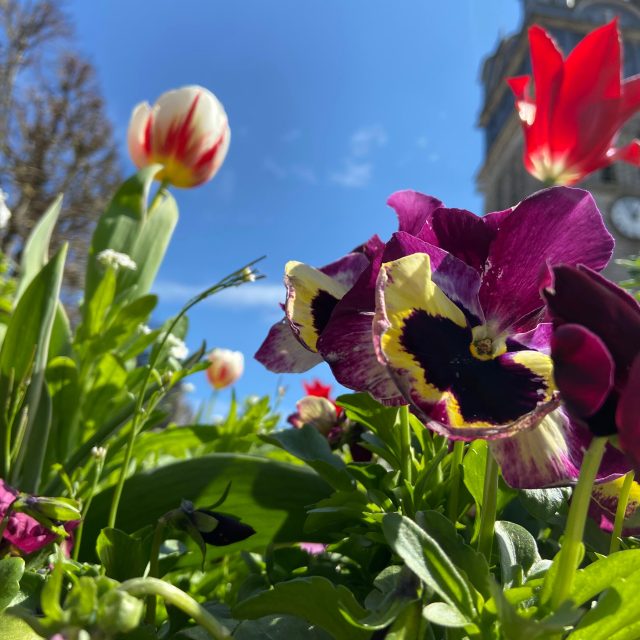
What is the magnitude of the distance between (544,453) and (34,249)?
80cm

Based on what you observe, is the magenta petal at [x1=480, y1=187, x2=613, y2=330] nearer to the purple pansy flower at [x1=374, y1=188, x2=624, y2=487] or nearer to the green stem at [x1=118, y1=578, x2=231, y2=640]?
the purple pansy flower at [x1=374, y1=188, x2=624, y2=487]

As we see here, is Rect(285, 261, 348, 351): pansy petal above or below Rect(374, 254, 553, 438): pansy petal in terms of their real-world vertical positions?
above

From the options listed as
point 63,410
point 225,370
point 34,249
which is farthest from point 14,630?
point 225,370

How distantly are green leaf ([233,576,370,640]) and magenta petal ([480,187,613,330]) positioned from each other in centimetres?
13

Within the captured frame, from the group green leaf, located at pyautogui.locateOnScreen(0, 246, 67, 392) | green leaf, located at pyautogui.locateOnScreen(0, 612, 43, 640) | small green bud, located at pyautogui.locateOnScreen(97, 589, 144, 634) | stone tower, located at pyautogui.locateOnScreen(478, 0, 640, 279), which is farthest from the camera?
stone tower, located at pyautogui.locateOnScreen(478, 0, 640, 279)

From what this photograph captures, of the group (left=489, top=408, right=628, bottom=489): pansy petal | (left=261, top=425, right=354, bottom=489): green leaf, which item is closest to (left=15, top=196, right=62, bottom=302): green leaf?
(left=261, top=425, right=354, bottom=489): green leaf

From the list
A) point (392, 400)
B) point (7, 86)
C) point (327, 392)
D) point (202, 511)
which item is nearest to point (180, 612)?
point (202, 511)

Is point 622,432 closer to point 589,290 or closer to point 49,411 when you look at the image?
point 589,290

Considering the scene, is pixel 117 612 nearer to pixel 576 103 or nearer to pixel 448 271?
pixel 448 271

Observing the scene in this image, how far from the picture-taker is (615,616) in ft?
0.67

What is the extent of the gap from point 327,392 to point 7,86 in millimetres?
8378

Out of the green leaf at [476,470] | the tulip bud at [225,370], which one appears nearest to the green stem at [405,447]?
the green leaf at [476,470]

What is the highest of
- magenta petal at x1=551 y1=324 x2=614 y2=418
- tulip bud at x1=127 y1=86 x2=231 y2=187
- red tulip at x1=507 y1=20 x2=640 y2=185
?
tulip bud at x1=127 y1=86 x2=231 y2=187

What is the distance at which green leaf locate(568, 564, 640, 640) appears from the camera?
7.7 inches
